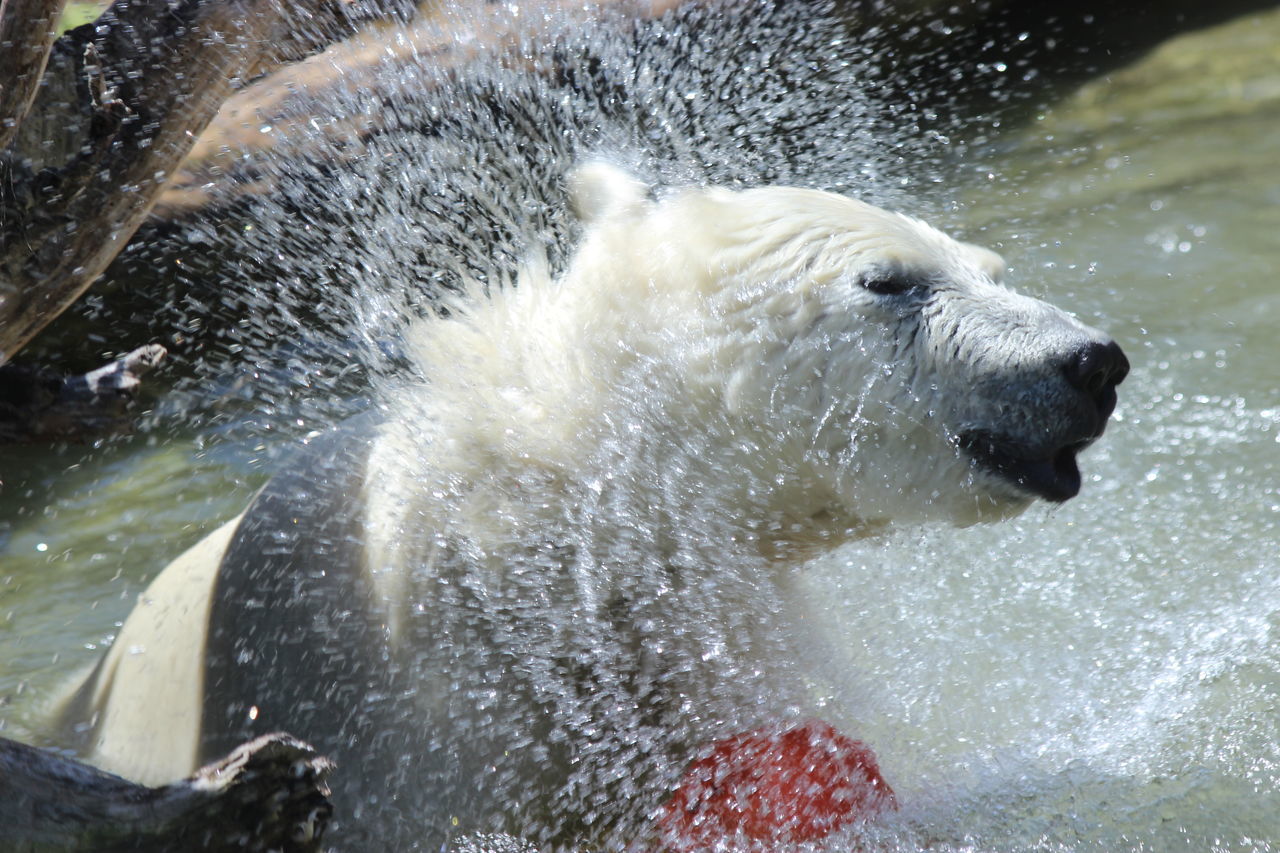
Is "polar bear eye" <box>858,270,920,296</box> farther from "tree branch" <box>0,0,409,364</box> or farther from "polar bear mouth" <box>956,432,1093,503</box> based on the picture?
"tree branch" <box>0,0,409,364</box>

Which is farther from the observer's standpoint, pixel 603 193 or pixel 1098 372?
pixel 603 193

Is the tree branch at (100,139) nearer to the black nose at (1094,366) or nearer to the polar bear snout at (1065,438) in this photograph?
the polar bear snout at (1065,438)

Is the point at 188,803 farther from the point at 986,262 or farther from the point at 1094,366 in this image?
the point at 986,262

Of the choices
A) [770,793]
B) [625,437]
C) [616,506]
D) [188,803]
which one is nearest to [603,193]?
[625,437]

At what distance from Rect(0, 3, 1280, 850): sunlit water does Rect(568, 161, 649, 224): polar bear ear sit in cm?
43

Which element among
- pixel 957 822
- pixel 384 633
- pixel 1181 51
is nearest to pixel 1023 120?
pixel 1181 51

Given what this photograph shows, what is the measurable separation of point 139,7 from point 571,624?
4.53ft

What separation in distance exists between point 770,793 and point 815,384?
0.77m

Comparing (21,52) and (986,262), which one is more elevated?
(21,52)

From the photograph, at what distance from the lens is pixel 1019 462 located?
6.41 ft

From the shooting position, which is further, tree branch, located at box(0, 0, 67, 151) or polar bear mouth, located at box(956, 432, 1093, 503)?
polar bear mouth, located at box(956, 432, 1093, 503)

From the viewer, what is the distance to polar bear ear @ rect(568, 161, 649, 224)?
7.34 feet

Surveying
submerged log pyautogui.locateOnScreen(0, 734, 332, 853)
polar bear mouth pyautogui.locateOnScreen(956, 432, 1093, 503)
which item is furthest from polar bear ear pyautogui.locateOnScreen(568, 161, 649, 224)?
submerged log pyautogui.locateOnScreen(0, 734, 332, 853)

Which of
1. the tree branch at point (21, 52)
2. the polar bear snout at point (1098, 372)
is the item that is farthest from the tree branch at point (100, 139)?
the polar bear snout at point (1098, 372)
